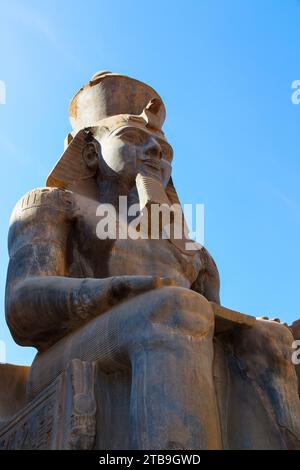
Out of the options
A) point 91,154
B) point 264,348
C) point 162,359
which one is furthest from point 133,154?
point 162,359

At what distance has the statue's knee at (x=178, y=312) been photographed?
387cm

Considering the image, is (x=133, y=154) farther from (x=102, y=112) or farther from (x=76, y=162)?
(x=102, y=112)

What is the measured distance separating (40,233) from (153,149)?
1178mm

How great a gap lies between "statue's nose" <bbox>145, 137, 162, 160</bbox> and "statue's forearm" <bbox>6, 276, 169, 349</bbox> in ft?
4.83

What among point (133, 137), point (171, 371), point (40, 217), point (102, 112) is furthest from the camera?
point (102, 112)

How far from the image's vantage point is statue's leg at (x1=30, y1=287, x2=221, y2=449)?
11.6 ft

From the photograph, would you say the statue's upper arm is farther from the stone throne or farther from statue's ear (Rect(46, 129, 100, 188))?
statue's ear (Rect(46, 129, 100, 188))

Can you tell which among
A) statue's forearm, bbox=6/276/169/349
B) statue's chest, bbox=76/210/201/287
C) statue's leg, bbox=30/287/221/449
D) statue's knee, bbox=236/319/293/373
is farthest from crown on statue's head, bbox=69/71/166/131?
statue's leg, bbox=30/287/221/449

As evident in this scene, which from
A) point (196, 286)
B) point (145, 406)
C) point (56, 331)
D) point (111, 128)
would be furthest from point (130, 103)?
point (145, 406)

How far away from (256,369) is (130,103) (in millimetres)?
2870

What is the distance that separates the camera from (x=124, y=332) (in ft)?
13.0

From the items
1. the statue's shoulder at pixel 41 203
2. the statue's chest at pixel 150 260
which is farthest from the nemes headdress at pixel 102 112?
the statue's chest at pixel 150 260

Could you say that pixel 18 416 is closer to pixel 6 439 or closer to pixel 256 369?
pixel 6 439

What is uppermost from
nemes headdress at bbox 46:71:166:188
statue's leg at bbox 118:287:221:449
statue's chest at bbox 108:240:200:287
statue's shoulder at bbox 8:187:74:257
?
nemes headdress at bbox 46:71:166:188
